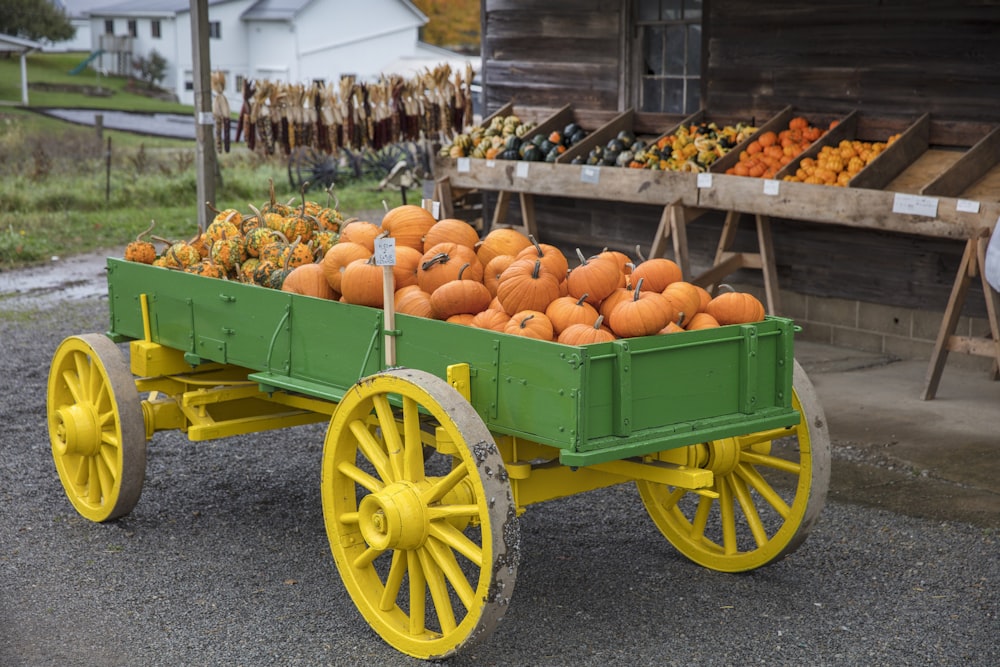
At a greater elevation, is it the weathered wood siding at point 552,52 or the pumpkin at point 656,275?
the weathered wood siding at point 552,52

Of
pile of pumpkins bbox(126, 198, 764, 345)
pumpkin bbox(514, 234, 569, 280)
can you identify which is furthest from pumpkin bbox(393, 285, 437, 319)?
pumpkin bbox(514, 234, 569, 280)

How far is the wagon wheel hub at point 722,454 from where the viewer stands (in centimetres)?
455

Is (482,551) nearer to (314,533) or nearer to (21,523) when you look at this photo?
(314,533)

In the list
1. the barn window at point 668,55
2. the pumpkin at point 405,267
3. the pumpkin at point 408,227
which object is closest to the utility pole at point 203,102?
the barn window at point 668,55

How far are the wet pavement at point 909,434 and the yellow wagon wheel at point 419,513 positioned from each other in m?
2.45

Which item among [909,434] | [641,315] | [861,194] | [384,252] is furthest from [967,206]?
[384,252]

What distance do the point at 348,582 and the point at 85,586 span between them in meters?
1.20

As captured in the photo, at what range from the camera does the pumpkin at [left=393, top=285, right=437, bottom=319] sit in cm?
446

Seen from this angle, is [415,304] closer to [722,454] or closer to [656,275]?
[656,275]

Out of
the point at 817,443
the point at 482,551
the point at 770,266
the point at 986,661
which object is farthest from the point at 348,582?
the point at 770,266

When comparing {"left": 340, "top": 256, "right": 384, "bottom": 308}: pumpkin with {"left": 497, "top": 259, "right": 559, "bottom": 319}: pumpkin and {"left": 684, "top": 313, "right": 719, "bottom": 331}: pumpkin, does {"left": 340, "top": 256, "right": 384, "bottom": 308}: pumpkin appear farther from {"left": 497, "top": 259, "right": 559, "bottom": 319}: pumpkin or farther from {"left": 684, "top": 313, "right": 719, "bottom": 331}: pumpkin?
{"left": 684, "top": 313, "right": 719, "bottom": 331}: pumpkin

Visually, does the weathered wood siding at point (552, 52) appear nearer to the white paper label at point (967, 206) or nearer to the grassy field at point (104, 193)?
the grassy field at point (104, 193)

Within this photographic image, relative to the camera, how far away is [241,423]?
526cm

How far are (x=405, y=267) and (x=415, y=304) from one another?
0.27 metres
